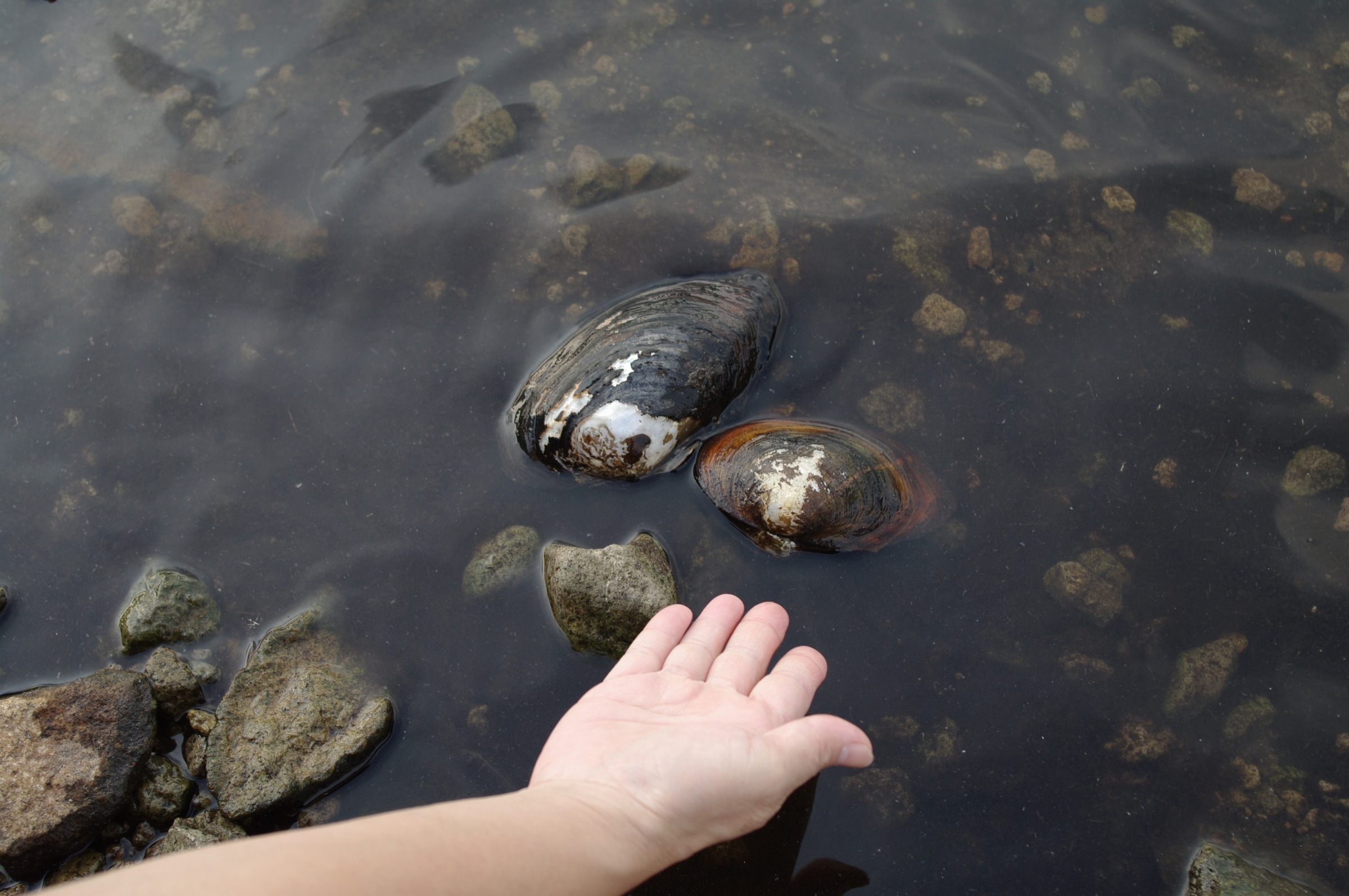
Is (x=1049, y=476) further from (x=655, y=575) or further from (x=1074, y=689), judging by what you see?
(x=655, y=575)

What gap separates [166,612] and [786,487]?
2.37 meters

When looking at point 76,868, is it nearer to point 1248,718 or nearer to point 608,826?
point 608,826


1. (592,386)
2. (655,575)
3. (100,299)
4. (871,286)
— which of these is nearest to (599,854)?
(655,575)

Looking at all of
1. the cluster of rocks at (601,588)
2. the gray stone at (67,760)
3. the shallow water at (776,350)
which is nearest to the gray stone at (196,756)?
the gray stone at (67,760)

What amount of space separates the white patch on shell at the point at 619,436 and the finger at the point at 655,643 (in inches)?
28.9

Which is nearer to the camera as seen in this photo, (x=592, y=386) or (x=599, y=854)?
(x=599, y=854)

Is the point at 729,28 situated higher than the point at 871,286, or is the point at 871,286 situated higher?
the point at 729,28

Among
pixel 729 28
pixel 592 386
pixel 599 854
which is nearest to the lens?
pixel 599 854

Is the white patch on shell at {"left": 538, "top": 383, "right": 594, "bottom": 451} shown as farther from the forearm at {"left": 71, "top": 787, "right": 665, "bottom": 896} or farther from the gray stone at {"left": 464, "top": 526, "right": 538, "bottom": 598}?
the forearm at {"left": 71, "top": 787, "right": 665, "bottom": 896}

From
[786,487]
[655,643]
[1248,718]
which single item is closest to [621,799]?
[655,643]

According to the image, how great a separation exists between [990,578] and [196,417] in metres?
3.32

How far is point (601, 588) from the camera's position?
9.21 ft

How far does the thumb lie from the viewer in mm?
1955

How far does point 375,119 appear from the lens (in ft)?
12.3
